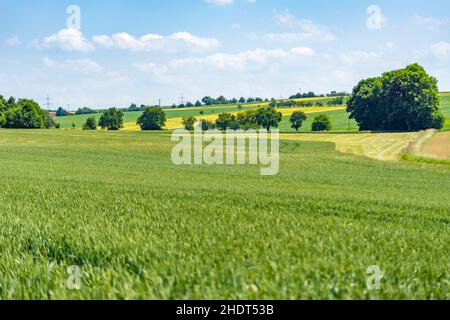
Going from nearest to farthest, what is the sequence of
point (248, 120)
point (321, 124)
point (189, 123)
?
1. point (321, 124)
2. point (248, 120)
3. point (189, 123)

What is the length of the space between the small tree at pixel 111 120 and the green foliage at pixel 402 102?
91.7 metres

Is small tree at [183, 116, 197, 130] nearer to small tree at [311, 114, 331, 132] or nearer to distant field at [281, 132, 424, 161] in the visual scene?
small tree at [311, 114, 331, 132]

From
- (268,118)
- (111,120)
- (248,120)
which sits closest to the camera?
(268,118)

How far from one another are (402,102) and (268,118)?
167ft

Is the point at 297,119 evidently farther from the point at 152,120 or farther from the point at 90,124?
the point at 90,124

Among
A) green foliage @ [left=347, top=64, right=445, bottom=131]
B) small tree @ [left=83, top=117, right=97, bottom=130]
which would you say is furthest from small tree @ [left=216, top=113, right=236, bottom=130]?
small tree @ [left=83, top=117, right=97, bottom=130]

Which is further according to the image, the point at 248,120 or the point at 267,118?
the point at 248,120

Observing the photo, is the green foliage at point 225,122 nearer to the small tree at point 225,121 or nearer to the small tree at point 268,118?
the small tree at point 225,121

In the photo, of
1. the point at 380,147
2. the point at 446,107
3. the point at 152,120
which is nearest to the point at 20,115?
the point at 152,120

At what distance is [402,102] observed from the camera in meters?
89.4

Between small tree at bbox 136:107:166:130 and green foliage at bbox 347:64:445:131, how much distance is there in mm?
71287

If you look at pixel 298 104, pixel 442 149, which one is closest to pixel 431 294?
pixel 442 149

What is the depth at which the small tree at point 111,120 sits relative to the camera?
493 feet

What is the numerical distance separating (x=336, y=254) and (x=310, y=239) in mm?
990
